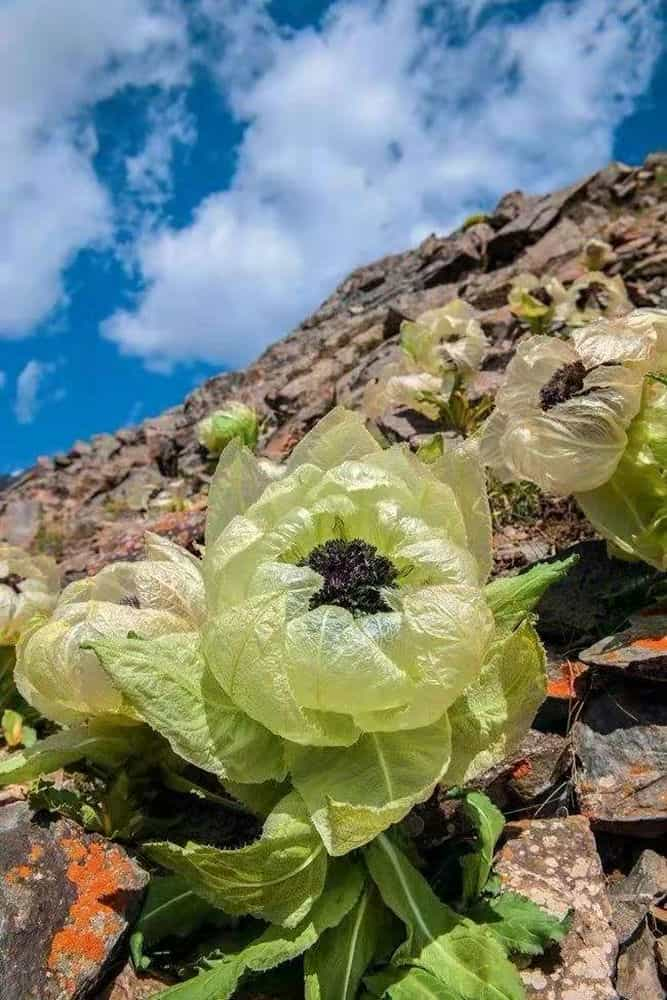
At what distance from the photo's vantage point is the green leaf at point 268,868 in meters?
1.80

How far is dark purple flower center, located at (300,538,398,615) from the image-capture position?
1.91m

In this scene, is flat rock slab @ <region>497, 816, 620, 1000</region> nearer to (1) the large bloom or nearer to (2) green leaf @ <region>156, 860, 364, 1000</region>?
(2) green leaf @ <region>156, 860, 364, 1000</region>

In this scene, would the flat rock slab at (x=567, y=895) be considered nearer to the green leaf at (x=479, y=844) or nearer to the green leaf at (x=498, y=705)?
the green leaf at (x=479, y=844)

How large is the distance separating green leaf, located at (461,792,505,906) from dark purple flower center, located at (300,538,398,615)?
74cm

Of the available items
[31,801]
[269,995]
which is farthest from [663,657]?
[31,801]

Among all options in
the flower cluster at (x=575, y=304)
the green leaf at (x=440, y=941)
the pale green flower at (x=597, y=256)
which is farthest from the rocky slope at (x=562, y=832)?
the pale green flower at (x=597, y=256)

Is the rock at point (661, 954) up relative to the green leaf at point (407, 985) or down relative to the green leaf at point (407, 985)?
down

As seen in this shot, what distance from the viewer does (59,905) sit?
2.21 m

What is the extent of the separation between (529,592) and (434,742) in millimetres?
497

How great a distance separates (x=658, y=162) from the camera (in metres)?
16.0

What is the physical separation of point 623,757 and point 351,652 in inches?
56.9

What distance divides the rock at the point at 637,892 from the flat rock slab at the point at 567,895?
10 centimetres

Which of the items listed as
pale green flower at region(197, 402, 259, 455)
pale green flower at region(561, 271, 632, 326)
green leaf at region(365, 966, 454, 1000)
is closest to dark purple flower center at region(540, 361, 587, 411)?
green leaf at region(365, 966, 454, 1000)

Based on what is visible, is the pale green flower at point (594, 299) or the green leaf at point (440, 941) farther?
the pale green flower at point (594, 299)
